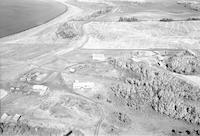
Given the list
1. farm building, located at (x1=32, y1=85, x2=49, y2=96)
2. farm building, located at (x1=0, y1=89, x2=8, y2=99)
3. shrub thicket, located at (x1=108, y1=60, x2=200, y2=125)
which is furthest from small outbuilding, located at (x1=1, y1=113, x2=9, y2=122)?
shrub thicket, located at (x1=108, y1=60, x2=200, y2=125)

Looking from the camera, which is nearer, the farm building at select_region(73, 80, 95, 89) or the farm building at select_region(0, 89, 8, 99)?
the farm building at select_region(0, 89, 8, 99)

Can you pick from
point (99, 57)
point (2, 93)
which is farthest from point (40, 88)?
point (99, 57)

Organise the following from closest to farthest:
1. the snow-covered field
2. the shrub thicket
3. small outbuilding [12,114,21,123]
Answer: small outbuilding [12,114,21,123], the shrub thicket, the snow-covered field

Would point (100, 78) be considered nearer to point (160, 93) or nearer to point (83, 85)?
point (83, 85)

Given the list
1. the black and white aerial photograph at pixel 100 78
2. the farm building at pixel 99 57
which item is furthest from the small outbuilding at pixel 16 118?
the farm building at pixel 99 57

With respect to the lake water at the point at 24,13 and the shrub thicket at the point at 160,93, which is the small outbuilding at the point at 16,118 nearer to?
the shrub thicket at the point at 160,93

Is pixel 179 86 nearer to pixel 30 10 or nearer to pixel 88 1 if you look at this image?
pixel 30 10

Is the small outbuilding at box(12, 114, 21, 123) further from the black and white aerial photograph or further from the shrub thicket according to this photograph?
the shrub thicket
